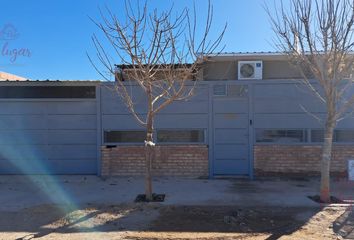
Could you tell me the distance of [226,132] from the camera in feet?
34.3

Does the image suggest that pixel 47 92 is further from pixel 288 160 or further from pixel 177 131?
pixel 288 160

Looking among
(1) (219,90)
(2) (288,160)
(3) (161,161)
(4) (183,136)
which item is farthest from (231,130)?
(3) (161,161)

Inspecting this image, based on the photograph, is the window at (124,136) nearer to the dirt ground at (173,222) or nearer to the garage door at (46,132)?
the garage door at (46,132)

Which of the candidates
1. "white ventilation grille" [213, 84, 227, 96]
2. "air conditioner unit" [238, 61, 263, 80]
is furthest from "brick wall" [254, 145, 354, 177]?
"air conditioner unit" [238, 61, 263, 80]

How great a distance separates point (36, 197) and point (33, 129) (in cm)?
303

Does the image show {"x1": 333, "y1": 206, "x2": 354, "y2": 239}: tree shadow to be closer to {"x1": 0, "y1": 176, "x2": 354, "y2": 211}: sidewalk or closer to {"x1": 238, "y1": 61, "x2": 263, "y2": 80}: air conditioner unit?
{"x1": 0, "y1": 176, "x2": 354, "y2": 211}: sidewalk

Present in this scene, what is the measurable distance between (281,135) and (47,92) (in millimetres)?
6623

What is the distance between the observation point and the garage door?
1071cm

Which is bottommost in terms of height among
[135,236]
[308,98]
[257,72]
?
[135,236]

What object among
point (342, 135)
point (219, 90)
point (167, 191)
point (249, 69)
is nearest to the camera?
point (167, 191)

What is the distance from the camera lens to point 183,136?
10570 millimetres

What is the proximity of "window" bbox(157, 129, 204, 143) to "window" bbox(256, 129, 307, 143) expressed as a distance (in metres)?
1.59

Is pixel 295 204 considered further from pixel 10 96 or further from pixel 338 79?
pixel 10 96

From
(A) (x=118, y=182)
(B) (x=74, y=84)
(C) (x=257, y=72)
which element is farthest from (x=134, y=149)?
(C) (x=257, y=72)
